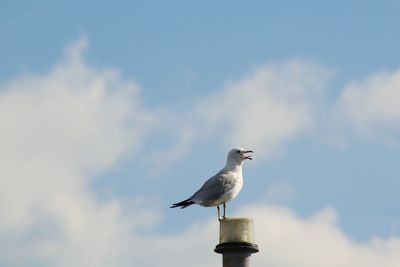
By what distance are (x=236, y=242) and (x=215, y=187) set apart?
9.74ft

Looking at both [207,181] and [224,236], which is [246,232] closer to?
[224,236]

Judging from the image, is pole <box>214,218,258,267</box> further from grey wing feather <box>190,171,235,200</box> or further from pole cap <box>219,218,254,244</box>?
grey wing feather <box>190,171,235,200</box>

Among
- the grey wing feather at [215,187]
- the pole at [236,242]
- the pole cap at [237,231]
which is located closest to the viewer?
the pole at [236,242]

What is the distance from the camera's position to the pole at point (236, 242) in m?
14.5

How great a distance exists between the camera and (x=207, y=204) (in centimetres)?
1745

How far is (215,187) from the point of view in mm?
17391

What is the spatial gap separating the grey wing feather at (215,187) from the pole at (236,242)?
244cm

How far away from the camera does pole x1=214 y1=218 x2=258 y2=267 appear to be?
1449 centimetres

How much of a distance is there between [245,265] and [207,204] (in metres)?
3.23

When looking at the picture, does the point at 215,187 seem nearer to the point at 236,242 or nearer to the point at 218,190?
the point at 218,190

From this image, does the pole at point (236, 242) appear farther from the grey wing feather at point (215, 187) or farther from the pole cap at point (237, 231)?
the grey wing feather at point (215, 187)

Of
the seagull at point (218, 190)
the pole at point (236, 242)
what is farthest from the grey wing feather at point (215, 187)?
the pole at point (236, 242)

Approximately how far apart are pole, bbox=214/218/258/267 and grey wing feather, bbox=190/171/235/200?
2438 mm

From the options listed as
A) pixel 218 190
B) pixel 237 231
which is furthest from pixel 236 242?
pixel 218 190
